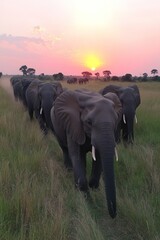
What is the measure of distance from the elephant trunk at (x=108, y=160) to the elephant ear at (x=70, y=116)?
0.74 meters

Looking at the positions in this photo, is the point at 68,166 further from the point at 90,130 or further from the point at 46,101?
the point at 46,101

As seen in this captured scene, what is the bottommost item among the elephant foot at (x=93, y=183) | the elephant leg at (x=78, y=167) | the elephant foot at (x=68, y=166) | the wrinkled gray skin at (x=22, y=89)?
the wrinkled gray skin at (x=22, y=89)

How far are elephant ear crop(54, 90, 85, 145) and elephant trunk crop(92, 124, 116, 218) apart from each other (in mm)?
738

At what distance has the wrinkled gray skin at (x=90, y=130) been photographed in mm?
4945

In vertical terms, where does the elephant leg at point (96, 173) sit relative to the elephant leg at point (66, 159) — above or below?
above

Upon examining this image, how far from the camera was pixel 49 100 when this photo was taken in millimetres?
11109

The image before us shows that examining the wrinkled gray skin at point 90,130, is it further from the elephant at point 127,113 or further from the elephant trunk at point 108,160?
the elephant at point 127,113

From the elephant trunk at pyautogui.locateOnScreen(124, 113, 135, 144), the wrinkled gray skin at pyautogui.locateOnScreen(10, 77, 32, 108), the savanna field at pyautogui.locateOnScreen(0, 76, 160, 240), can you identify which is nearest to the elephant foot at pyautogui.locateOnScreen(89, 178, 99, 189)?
the savanna field at pyautogui.locateOnScreen(0, 76, 160, 240)

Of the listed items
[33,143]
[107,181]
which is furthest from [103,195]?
[33,143]

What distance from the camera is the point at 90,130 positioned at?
5.53 metres

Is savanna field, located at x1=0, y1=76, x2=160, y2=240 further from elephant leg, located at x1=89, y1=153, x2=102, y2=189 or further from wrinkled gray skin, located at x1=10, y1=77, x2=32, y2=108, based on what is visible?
wrinkled gray skin, located at x1=10, y1=77, x2=32, y2=108

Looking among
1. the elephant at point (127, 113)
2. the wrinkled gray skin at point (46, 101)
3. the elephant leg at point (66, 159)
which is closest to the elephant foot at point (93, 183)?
the elephant leg at point (66, 159)

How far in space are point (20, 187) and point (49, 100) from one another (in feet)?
19.7

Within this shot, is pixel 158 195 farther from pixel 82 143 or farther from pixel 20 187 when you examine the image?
pixel 20 187
